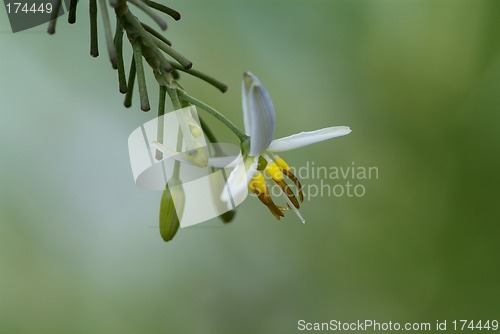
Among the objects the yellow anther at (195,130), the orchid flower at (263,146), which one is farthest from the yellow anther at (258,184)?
the yellow anther at (195,130)

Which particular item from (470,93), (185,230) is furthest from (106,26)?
(470,93)

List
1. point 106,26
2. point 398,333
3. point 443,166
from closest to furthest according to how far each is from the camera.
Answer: point 106,26, point 398,333, point 443,166

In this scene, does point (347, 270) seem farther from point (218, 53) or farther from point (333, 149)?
point (218, 53)

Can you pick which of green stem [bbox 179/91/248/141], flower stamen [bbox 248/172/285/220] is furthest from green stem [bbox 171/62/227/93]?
flower stamen [bbox 248/172/285/220]

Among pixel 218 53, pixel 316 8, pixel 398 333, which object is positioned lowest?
pixel 398 333

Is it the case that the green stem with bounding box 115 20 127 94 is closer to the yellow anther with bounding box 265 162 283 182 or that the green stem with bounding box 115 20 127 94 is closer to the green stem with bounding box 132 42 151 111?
the green stem with bounding box 132 42 151 111

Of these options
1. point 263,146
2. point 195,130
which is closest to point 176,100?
point 195,130
